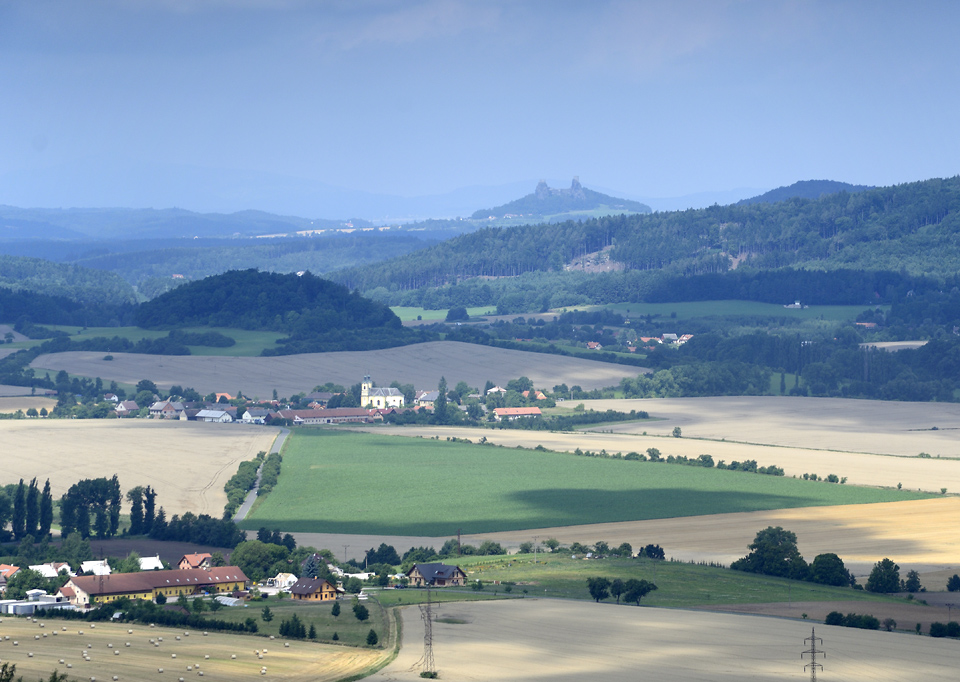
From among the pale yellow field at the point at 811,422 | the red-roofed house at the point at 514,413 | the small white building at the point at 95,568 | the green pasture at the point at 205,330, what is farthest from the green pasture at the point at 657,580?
the green pasture at the point at 205,330

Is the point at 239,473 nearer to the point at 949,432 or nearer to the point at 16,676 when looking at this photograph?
the point at 16,676

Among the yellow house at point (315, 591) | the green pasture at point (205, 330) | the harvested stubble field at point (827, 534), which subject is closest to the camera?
the yellow house at point (315, 591)

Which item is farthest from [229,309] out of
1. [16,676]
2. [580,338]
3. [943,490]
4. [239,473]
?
[16,676]

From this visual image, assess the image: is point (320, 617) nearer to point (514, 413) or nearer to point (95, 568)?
point (95, 568)

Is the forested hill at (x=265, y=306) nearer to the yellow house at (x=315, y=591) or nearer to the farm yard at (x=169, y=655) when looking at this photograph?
the yellow house at (x=315, y=591)

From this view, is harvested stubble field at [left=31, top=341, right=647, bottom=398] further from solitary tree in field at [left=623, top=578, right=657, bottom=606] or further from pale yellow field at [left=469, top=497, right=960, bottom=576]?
solitary tree in field at [left=623, top=578, right=657, bottom=606]

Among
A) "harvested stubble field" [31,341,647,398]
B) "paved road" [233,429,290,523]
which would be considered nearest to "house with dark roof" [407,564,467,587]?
"paved road" [233,429,290,523]
